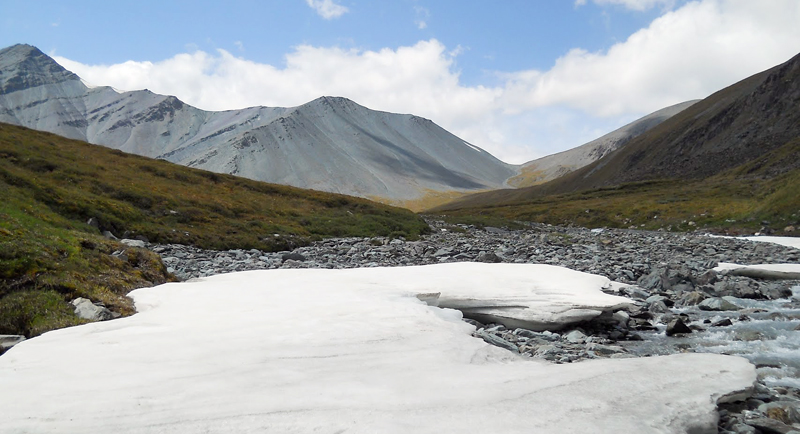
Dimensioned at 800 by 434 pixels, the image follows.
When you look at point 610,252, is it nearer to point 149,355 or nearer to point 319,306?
A: point 319,306

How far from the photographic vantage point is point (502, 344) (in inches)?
364

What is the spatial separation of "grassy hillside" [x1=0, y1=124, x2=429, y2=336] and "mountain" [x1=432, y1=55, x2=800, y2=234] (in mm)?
32821

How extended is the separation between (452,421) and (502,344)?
4680 millimetres

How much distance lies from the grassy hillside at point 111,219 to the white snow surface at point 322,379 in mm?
1766

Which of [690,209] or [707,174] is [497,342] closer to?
[690,209]

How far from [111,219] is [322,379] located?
22.9 m

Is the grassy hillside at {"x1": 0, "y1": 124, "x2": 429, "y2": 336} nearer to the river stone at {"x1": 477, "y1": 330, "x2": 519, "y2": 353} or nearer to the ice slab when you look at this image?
the river stone at {"x1": 477, "y1": 330, "x2": 519, "y2": 353}

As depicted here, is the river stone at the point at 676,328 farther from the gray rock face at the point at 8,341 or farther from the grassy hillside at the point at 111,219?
the gray rock face at the point at 8,341

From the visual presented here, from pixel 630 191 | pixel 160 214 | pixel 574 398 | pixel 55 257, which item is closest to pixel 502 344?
pixel 574 398

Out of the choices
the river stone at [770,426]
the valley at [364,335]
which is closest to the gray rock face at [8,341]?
the valley at [364,335]

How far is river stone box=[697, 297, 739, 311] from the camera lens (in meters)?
14.0

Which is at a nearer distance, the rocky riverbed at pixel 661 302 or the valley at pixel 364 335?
the valley at pixel 364 335

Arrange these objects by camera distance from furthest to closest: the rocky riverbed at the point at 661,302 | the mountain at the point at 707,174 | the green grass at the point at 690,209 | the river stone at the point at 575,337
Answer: the mountain at the point at 707,174 → the green grass at the point at 690,209 → the river stone at the point at 575,337 → the rocky riverbed at the point at 661,302

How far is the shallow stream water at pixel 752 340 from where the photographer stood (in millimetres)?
8906
